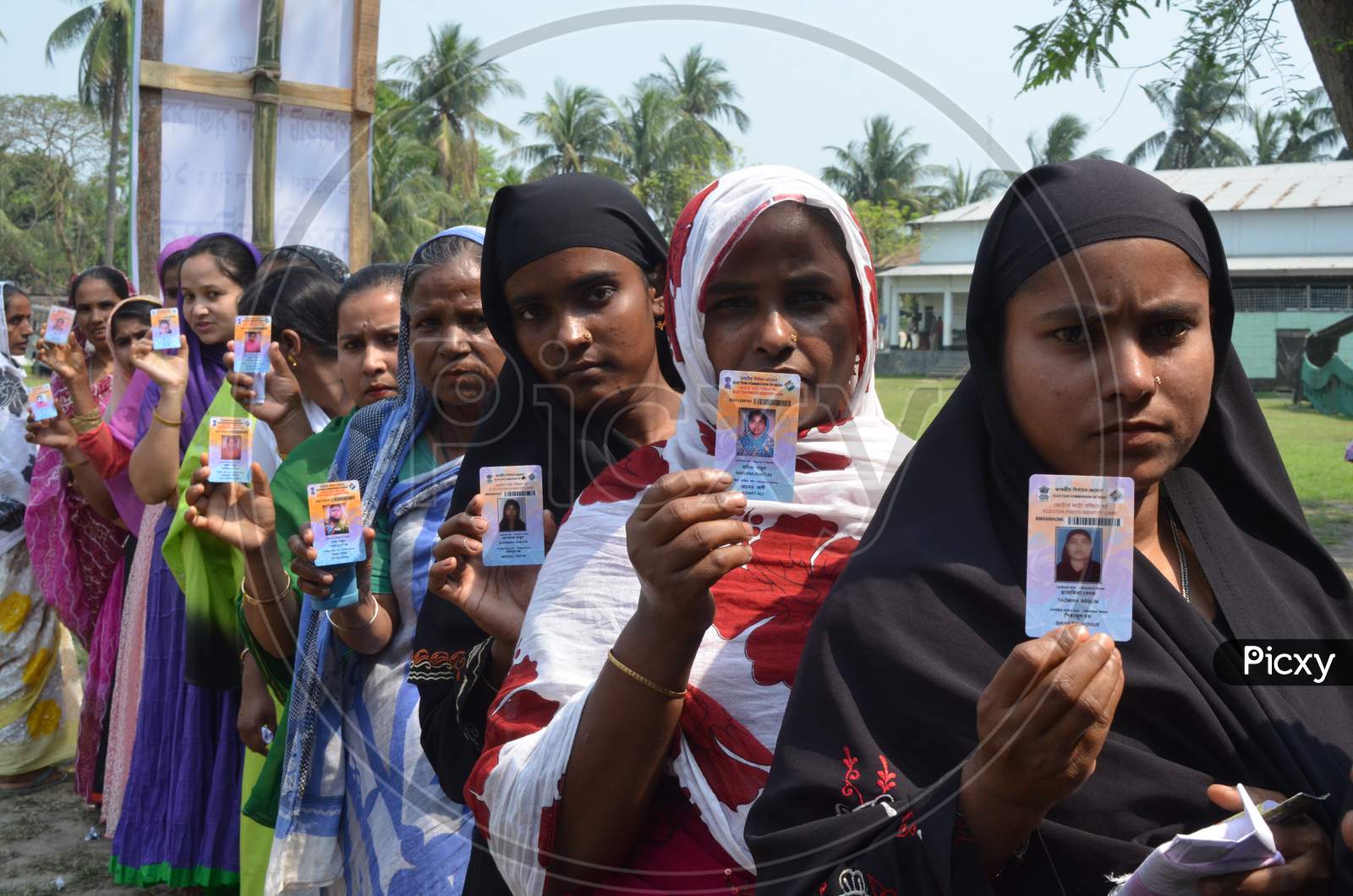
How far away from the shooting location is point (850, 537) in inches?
77.9

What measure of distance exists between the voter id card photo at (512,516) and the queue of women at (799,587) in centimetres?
2

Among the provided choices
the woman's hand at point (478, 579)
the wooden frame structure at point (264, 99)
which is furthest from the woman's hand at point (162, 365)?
the woman's hand at point (478, 579)

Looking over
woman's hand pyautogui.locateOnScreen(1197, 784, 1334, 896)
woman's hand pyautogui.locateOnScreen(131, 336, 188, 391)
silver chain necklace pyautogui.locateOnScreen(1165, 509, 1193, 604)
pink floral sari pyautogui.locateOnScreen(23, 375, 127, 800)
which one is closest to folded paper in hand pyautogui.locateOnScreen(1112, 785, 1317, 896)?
woman's hand pyautogui.locateOnScreen(1197, 784, 1334, 896)

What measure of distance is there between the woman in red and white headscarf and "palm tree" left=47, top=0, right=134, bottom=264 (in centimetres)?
4504

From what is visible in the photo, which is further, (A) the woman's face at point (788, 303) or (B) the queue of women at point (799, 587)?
(A) the woman's face at point (788, 303)

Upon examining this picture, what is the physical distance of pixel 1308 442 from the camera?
1895cm

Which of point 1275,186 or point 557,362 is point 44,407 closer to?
point 557,362

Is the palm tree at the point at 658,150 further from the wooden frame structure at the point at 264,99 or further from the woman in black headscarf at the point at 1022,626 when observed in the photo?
the wooden frame structure at the point at 264,99

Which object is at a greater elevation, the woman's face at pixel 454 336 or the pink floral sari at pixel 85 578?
the woman's face at pixel 454 336

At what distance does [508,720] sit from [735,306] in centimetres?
81

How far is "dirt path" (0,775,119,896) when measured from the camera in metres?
5.07

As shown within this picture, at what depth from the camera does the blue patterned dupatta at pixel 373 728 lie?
2.93 meters

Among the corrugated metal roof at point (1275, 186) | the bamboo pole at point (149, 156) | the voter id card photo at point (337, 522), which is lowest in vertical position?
the voter id card photo at point (337, 522)

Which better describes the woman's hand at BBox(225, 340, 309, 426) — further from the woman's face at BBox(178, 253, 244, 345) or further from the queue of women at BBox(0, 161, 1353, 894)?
the queue of women at BBox(0, 161, 1353, 894)
